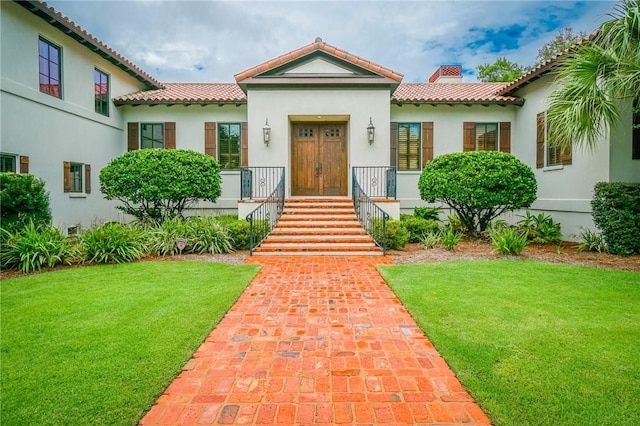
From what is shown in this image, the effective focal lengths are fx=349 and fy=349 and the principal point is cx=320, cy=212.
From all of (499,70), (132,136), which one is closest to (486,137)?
(132,136)

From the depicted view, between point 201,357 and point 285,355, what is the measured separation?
2.71ft

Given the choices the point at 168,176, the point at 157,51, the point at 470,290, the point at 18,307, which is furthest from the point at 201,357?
the point at 157,51

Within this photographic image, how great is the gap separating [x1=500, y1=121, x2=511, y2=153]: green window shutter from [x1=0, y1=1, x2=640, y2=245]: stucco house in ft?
0.13

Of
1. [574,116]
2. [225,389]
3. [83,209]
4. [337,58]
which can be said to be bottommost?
[225,389]

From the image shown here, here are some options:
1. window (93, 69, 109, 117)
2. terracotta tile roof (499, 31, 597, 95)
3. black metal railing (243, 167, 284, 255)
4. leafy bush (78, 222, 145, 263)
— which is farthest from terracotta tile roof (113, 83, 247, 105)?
terracotta tile roof (499, 31, 597, 95)

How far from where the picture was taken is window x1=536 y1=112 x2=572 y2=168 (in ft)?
37.1

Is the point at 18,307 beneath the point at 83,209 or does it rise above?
beneath

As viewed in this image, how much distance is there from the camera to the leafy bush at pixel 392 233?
9.52 meters

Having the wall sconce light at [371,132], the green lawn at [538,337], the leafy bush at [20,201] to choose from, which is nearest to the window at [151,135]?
the leafy bush at [20,201]

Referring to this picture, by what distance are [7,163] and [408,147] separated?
505 inches

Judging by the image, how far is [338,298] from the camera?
5.41 metres

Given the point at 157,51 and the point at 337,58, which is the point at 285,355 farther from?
the point at 157,51

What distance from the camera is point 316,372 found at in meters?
3.16

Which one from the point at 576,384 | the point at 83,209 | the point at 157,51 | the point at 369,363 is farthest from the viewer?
the point at 157,51
